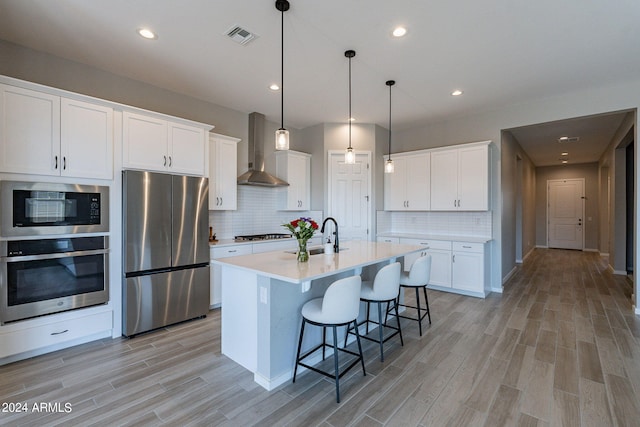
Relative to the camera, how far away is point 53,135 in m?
2.78

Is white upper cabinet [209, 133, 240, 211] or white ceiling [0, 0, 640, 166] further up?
white ceiling [0, 0, 640, 166]

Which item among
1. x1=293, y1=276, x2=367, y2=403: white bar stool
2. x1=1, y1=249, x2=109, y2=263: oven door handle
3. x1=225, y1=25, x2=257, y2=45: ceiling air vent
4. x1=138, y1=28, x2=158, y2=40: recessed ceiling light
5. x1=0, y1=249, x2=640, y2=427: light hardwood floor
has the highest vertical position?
x1=225, y1=25, x2=257, y2=45: ceiling air vent

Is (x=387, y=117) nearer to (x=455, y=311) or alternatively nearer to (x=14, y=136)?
(x=455, y=311)

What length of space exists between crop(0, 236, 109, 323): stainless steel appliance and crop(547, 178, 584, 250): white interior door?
1215 cm

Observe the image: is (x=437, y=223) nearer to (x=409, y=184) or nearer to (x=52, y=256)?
(x=409, y=184)

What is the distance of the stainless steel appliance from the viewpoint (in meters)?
2.60

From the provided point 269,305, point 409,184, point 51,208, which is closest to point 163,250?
point 51,208

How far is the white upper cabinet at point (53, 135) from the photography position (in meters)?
2.58

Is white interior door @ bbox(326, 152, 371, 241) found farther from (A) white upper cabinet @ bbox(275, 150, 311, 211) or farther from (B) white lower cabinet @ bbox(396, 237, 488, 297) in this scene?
(B) white lower cabinet @ bbox(396, 237, 488, 297)

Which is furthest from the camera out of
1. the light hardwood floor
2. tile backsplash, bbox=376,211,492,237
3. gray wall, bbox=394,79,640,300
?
tile backsplash, bbox=376,211,492,237

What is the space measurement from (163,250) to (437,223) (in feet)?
14.9

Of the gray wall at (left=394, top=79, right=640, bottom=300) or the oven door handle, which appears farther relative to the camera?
the gray wall at (left=394, top=79, right=640, bottom=300)

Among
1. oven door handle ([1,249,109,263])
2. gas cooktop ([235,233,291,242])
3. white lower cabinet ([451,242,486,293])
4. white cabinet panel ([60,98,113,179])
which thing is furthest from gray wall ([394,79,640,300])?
oven door handle ([1,249,109,263])

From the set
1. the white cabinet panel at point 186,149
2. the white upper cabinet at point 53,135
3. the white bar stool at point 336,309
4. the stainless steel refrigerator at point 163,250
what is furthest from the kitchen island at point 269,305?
the white upper cabinet at point 53,135
